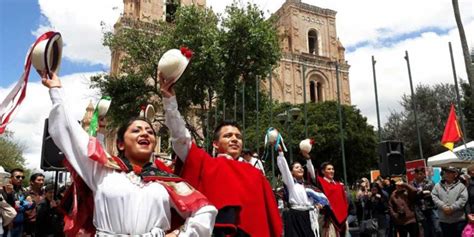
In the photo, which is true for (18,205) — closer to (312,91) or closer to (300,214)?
(300,214)

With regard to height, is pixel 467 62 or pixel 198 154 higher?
pixel 467 62

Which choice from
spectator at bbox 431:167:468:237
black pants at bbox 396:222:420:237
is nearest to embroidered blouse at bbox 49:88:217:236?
spectator at bbox 431:167:468:237

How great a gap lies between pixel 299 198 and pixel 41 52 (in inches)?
205

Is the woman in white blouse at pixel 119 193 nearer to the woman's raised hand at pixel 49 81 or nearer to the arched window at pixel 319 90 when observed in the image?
the woman's raised hand at pixel 49 81

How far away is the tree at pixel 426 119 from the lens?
35.0 meters

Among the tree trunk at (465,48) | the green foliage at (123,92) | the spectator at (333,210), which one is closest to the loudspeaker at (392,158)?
the spectator at (333,210)

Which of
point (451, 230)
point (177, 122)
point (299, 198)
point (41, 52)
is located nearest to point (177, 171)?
point (177, 122)

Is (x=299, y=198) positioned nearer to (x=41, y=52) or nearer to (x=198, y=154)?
(x=198, y=154)

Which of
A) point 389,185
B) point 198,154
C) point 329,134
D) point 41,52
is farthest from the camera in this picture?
point 329,134

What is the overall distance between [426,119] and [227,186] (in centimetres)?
3605

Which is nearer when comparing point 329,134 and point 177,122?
point 177,122

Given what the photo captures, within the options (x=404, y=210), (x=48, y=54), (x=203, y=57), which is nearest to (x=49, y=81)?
(x=48, y=54)

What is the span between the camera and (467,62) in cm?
1294

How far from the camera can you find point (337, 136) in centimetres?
3712
